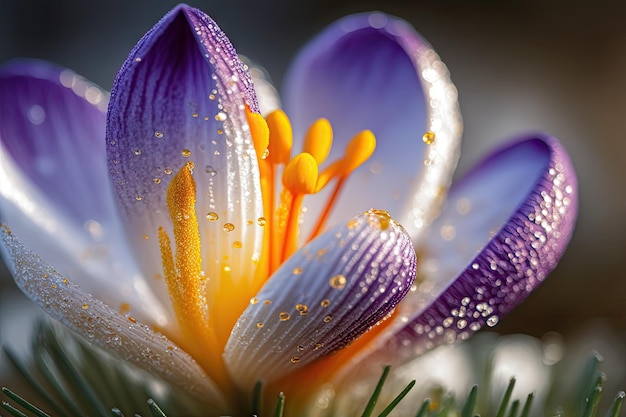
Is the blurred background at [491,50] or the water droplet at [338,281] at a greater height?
the blurred background at [491,50]

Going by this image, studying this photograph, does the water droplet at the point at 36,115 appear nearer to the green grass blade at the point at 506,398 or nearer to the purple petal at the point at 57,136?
the purple petal at the point at 57,136

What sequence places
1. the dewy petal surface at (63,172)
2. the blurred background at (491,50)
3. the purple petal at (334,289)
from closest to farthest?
the purple petal at (334,289) < the dewy petal surface at (63,172) < the blurred background at (491,50)

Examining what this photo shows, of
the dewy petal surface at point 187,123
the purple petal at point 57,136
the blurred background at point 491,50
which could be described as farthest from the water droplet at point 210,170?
→ the blurred background at point 491,50

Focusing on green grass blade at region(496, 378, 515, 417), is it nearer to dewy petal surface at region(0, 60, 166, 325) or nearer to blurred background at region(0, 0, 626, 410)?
dewy petal surface at region(0, 60, 166, 325)

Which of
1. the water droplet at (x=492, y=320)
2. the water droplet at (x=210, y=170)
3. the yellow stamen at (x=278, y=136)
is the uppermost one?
the yellow stamen at (x=278, y=136)

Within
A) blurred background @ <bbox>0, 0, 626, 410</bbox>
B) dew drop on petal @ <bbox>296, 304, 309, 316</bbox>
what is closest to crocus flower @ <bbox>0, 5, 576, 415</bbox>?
dew drop on petal @ <bbox>296, 304, 309, 316</bbox>

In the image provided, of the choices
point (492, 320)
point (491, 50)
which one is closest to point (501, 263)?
point (492, 320)

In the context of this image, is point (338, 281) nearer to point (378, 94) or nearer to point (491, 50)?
point (378, 94)

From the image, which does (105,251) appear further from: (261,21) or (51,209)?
(261,21)
